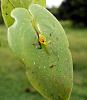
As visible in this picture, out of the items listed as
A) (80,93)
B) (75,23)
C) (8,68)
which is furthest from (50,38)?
(75,23)

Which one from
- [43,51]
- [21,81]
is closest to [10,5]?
[43,51]

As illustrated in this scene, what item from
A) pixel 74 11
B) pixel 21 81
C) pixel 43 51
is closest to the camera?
pixel 43 51

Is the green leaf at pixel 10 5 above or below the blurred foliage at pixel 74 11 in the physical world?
above

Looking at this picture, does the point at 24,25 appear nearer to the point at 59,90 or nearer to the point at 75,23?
the point at 59,90

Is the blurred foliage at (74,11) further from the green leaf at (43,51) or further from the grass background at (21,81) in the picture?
the green leaf at (43,51)

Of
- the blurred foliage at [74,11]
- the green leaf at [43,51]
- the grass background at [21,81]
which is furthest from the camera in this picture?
the blurred foliage at [74,11]

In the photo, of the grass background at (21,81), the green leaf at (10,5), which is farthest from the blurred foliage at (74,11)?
the green leaf at (10,5)

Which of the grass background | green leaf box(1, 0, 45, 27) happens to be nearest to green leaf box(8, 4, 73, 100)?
green leaf box(1, 0, 45, 27)

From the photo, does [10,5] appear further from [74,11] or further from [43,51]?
[74,11]

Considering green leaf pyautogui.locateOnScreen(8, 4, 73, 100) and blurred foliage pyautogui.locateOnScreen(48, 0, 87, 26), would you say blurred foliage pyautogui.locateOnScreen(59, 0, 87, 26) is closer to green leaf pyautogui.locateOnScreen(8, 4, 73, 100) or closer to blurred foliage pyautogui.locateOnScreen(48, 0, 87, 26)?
blurred foliage pyautogui.locateOnScreen(48, 0, 87, 26)
